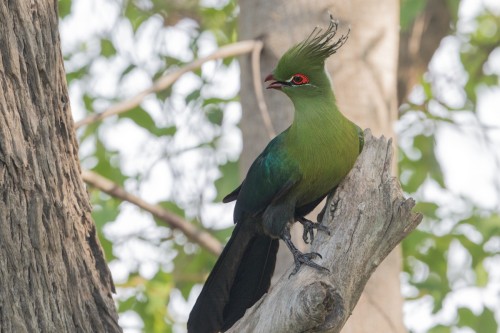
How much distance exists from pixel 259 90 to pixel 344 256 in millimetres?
1213

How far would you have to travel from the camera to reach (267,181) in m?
3.04

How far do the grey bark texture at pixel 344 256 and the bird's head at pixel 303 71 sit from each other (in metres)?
0.36

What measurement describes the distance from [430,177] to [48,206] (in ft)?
12.6

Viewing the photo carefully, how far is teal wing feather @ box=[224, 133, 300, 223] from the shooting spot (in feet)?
9.86

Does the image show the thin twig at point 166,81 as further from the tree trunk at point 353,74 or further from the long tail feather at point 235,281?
the long tail feather at point 235,281

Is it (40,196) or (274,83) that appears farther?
(274,83)

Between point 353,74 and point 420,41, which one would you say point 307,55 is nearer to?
point 353,74

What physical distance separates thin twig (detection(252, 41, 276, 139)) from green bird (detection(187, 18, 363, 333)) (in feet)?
1.48

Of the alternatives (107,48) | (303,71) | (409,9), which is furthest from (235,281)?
(107,48)

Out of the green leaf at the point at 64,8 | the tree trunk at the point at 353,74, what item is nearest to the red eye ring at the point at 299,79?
the tree trunk at the point at 353,74

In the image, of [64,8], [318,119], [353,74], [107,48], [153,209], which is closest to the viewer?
[318,119]

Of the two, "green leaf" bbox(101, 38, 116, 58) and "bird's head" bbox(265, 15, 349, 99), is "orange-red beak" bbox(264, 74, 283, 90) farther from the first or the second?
"green leaf" bbox(101, 38, 116, 58)

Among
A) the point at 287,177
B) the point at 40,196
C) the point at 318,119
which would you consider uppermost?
the point at 318,119

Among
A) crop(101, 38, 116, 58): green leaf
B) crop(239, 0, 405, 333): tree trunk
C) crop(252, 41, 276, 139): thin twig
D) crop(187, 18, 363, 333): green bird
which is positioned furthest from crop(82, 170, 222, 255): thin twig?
crop(101, 38, 116, 58): green leaf
